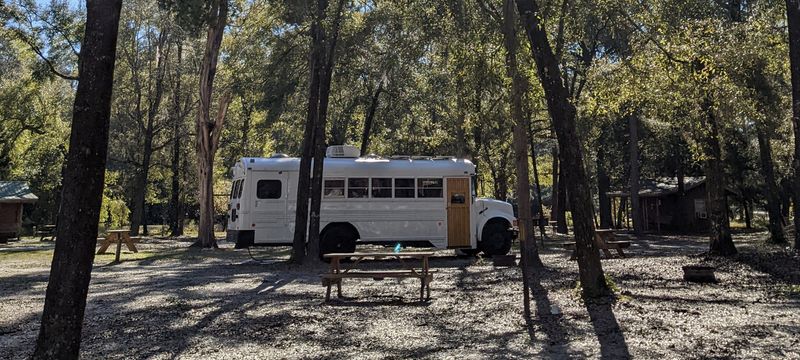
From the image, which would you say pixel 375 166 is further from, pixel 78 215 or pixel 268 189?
pixel 78 215

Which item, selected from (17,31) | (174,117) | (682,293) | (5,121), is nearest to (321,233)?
(682,293)

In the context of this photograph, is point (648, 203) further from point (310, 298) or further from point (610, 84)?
point (310, 298)

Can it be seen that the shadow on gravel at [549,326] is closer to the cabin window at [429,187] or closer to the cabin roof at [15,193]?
the cabin window at [429,187]

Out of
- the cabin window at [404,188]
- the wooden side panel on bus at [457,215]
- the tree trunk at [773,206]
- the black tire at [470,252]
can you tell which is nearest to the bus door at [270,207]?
the cabin window at [404,188]

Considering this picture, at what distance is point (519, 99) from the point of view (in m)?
11.0

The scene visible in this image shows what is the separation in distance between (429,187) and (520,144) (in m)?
3.67

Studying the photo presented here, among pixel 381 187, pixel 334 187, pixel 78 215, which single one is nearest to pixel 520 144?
pixel 381 187

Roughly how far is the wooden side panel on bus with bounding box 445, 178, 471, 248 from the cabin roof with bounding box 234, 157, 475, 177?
1.46 feet

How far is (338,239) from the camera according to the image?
1638 centimetres

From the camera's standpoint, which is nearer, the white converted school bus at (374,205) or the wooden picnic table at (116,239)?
the white converted school bus at (374,205)

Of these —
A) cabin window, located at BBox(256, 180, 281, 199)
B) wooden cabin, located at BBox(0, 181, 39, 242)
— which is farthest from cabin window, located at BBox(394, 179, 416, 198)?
wooden cabin, located at BBox(0, 181, 39, 242)

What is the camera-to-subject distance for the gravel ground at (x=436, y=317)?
6.18m

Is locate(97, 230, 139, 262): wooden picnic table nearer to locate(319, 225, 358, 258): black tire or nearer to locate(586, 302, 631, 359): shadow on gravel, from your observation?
locate(319, 225, 358, 258): black tire

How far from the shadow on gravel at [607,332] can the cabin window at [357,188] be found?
906 cm
